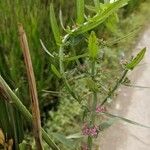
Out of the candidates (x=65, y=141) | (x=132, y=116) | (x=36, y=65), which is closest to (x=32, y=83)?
(x=65, y=141)

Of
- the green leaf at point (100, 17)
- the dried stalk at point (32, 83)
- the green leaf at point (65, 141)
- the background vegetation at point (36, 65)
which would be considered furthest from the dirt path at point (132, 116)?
the dried stalk at point (32, 83)

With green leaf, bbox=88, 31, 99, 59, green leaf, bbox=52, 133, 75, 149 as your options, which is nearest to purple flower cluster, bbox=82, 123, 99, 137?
green leaf, bbox=52, 133, 75, 149

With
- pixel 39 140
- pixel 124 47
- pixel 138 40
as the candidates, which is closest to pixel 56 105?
pixel 124 47

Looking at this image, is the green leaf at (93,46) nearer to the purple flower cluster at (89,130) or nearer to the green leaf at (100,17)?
the green leaf at (100,17)

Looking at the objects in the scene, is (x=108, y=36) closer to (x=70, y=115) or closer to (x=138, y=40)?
(x=138, y=40)

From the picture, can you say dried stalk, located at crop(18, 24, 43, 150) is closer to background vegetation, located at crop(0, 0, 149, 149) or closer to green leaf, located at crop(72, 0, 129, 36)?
green leaf, located at crop(72, 0, 129, 36)

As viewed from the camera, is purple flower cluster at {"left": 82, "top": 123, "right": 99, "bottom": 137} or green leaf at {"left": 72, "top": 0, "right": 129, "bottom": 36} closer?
green leaf at {"left": 72, "top": 0, "right": 129, "bottom": 36}
